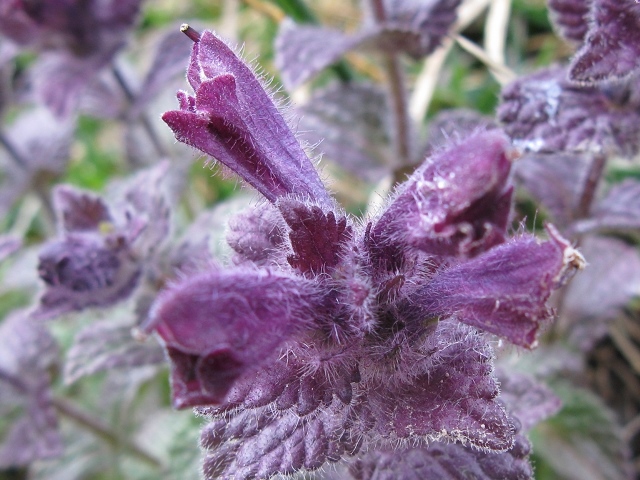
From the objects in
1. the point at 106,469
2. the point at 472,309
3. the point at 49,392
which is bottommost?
the point at 106,469

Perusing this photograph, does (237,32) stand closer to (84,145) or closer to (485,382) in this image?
(84,145)

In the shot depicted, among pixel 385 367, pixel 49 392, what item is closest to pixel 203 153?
pixel 385 367

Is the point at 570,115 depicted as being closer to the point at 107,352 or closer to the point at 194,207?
the point at 107,352

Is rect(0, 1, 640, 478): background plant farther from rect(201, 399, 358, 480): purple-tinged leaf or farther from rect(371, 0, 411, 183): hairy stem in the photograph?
rect(201, 399, 358, 480): purple-tinged leaf

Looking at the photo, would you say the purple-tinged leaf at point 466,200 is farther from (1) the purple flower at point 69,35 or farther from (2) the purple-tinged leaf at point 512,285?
(1) the purple flower at point 69,35

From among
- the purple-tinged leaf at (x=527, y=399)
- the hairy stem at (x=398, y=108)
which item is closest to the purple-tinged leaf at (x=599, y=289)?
the hairy stem at (x=398, y=108)

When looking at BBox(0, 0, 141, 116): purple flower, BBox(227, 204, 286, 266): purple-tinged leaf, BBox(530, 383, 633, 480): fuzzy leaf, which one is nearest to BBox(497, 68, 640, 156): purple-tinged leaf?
BBox(227, 204, 286, 266): purple-tinged leaf

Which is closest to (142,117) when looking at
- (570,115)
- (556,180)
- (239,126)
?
(556,180)
